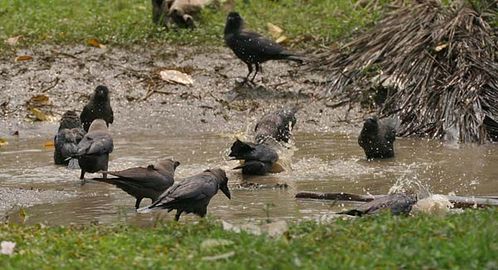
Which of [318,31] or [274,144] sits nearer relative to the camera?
[274,144]

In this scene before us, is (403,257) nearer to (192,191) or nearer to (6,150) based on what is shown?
(192,191)

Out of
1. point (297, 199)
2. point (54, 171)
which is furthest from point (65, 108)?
point (297, 199)

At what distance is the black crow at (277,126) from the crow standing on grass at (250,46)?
2.07 m

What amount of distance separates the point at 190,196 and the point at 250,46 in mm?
6821

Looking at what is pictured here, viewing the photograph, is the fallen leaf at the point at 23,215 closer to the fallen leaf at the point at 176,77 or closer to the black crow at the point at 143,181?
the black crow at the point at 143,181

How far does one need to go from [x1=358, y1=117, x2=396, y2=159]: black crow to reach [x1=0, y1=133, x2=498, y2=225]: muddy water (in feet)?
0.43

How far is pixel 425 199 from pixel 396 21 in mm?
6929

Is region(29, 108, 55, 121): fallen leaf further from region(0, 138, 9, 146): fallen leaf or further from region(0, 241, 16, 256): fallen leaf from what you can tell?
region(0, 241, 16, 256): fallen leaf

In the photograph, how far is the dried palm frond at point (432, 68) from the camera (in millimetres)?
13820

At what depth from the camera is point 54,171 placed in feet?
38.9

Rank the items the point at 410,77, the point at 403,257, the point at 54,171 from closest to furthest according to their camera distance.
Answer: the point at 403,257 < the point at 54,171 < the point at 410,77

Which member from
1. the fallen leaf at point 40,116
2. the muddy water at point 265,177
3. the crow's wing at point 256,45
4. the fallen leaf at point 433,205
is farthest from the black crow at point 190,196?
the crow's wing at point 256,45

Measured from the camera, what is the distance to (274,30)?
17156mm

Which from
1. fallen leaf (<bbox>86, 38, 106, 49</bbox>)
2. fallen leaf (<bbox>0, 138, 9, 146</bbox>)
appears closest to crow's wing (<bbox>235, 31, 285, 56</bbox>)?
fallen leaf (<bbox>86, 38, 106, 49</bbox>)
